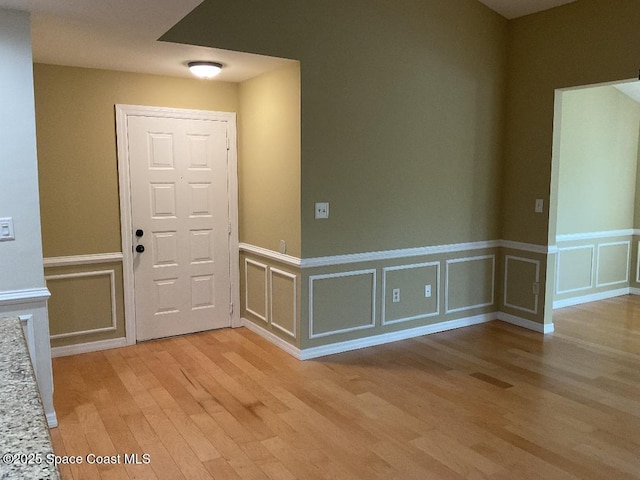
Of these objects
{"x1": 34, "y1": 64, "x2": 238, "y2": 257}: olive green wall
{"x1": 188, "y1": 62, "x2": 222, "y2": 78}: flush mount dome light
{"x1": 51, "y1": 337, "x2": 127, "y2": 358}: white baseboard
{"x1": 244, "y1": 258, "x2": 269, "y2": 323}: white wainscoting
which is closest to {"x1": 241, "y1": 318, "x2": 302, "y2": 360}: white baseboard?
{"x1": 244, "y1": 258, "x2": 269, "y2": 323}: white wainscoting

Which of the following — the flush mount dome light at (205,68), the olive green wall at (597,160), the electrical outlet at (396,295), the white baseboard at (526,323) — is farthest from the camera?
the olive green wall at (597,160)

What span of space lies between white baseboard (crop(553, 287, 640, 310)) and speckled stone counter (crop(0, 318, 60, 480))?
541 centimetres

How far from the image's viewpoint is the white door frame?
434cm

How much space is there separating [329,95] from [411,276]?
174 centimetres

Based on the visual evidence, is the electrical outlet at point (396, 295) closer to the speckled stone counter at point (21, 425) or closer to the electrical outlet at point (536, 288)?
the electrical outlet at point (536, 288)

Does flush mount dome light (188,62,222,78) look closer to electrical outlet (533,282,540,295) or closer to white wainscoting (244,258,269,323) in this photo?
white wainscoting (244,258,269,323)

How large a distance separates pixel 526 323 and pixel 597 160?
2178 millimetres

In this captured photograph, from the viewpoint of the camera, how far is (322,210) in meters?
4.15

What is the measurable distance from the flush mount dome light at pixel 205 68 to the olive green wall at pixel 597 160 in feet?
11.7

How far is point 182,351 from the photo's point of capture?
4.39 meters

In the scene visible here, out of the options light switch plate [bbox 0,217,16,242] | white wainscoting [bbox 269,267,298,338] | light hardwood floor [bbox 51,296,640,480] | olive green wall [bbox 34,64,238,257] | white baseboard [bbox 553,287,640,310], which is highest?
olive green wall [bbox 34,64,238,257]

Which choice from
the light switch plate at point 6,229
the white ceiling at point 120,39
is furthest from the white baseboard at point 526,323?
the light switch plate at point 6,229

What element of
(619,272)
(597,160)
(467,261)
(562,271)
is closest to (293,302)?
(467,261)

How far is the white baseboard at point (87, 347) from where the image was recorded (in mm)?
4227
